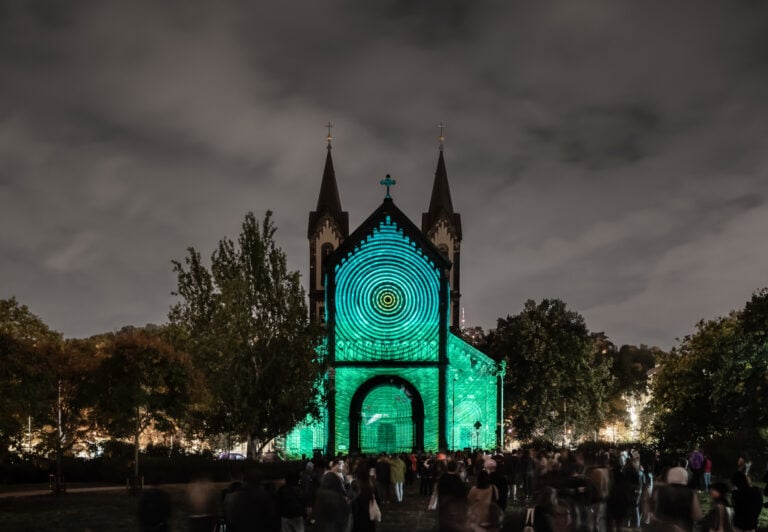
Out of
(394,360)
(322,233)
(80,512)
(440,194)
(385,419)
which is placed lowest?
(80,512)

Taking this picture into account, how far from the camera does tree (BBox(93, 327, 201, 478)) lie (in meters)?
39.8

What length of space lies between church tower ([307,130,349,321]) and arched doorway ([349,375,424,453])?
20.9 meters

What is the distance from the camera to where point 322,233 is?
91.9 m

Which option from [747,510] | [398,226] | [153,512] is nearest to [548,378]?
[398,226]

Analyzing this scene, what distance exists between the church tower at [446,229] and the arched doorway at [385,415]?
849 inches

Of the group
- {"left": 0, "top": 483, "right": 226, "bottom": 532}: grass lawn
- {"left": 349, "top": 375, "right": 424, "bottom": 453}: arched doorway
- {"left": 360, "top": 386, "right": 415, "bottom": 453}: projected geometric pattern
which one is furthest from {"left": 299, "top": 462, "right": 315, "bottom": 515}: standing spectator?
{"left": 360, "top": 386, "right": 415, "bottom": 453}: projected geometric pattern

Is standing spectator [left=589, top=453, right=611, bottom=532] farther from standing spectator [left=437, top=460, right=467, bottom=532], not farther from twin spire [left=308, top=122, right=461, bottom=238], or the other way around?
twin spire [left=308, top=122, right=461, bottom=238]

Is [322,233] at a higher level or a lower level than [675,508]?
higher

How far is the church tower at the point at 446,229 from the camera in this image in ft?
296

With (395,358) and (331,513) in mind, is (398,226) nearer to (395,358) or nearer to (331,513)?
(395,358)

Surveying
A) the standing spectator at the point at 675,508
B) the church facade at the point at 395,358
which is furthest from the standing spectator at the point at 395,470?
the church facade at the point at 395,358

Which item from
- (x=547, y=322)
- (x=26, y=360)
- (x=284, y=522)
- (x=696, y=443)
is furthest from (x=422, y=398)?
(x=284, y=522)

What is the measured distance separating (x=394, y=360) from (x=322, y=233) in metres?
25.8

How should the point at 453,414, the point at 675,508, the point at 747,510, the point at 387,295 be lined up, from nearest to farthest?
1. the point at 675,508
2. the point at 747,510
3. the point at 453,414
4. the point at 387,295
